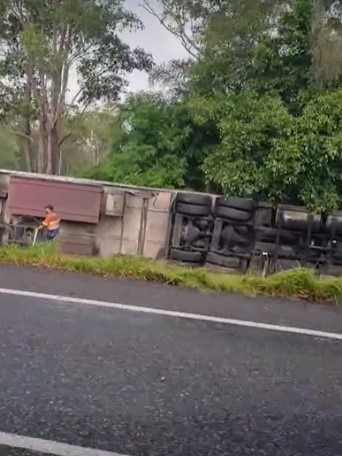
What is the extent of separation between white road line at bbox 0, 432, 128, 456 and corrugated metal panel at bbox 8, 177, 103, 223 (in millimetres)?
9896

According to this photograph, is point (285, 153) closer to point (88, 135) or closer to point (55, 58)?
point (55, 58)

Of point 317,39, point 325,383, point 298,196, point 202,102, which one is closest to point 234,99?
point 202,102

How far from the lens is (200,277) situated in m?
5.95

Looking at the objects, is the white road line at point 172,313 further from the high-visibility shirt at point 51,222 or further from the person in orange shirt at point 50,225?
the high-visibility shirt at point 51,222

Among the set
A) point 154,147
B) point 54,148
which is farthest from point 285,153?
point 54,148

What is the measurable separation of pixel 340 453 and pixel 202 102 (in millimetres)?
12653

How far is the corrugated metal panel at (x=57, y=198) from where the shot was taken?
1226 cm

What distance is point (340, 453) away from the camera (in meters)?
2.50

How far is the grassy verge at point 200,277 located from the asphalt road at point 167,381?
2.24 ft

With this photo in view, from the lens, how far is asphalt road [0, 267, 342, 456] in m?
2.56

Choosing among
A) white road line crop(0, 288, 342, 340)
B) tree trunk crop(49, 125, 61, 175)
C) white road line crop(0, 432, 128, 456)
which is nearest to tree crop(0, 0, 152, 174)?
tree trunk crop(49, 125, 61, 175)

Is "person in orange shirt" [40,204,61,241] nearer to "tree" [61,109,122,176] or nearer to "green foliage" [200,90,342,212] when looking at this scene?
"green foliage" [200,90,342,212]

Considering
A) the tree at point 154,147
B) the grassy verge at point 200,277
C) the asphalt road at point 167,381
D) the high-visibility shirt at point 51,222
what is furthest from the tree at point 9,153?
the asphalt road at point 167,381

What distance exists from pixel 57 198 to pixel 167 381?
375 inches
